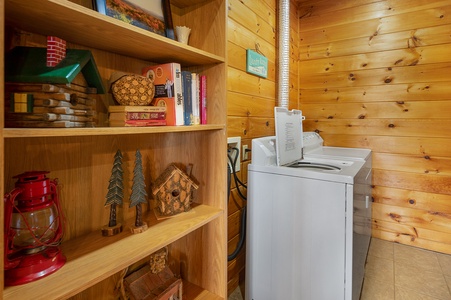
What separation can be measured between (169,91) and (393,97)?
2213 mm

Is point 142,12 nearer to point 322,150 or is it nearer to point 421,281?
point 322,150

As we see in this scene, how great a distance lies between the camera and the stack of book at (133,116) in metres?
0.84

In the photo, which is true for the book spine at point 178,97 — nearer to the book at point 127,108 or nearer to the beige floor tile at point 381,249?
the book at point 127,108

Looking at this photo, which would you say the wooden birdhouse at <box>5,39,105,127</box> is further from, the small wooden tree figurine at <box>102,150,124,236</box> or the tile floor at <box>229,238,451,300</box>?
the tile floor at <box>229,238,451,300</box>

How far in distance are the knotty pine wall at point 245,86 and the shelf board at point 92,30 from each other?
2.26 feet

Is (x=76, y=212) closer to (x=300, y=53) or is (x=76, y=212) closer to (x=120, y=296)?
(x=120, y=296)

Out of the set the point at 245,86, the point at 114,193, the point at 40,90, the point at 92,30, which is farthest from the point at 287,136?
the point at 40,90

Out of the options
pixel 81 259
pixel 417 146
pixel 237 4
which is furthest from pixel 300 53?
pixel 81 259

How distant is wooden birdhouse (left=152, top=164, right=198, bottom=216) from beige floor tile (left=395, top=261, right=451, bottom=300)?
171 cm

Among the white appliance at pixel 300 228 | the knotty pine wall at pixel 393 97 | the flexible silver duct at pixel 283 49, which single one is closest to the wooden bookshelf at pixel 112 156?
the white appliance at pixel 300 228

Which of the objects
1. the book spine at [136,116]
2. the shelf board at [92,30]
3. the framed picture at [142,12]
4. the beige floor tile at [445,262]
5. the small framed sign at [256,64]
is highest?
the small framed sign at [256,64]

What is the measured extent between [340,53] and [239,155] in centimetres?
163

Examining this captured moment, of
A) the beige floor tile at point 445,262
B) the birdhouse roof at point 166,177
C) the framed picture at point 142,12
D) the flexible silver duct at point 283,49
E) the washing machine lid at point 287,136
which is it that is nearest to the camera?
the framed picture at point 142,12

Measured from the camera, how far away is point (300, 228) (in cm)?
141
